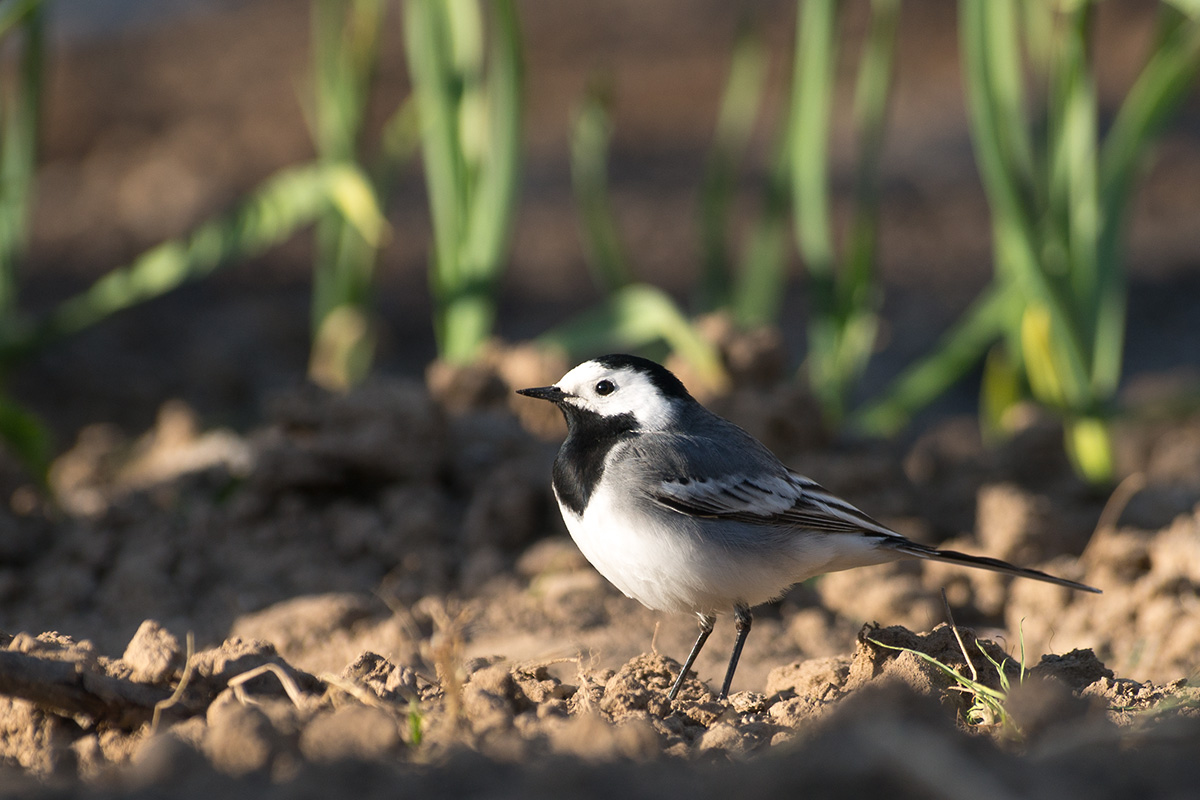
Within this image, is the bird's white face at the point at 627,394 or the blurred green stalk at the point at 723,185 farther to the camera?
the blurred green stalk at the point at 723,185

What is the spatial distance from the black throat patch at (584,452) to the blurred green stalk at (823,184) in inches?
81.2

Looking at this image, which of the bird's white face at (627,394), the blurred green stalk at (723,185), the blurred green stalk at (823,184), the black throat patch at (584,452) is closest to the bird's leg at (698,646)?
the black throat patch at (584,452)

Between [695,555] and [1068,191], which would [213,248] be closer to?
[695,555]

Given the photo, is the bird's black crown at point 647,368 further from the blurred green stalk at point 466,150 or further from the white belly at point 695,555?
the blurred green stalk at point 466,150

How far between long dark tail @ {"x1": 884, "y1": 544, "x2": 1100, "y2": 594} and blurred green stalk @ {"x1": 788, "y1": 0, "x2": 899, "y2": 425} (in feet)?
6.87

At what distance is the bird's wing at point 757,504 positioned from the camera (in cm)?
333

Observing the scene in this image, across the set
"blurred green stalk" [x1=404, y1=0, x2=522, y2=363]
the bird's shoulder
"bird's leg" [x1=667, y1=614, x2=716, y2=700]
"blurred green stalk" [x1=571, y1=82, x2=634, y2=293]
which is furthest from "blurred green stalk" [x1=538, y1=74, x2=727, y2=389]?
"bird's leg" [x1=667, y1=614, x2=716, y2=700]

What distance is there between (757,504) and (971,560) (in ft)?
2.07

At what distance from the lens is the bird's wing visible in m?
3.33

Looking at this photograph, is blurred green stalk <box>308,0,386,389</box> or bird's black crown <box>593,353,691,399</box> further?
blurred green stalk <box>308,0,386,389</box>

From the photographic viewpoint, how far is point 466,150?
5.38 meters

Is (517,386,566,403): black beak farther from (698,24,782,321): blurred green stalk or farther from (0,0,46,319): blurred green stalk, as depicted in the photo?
(0,0,46,319): blurred green stalk

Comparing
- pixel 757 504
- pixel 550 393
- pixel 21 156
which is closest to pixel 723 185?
pixel 550 393

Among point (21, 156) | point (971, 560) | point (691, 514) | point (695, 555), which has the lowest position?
point (971, 560)
